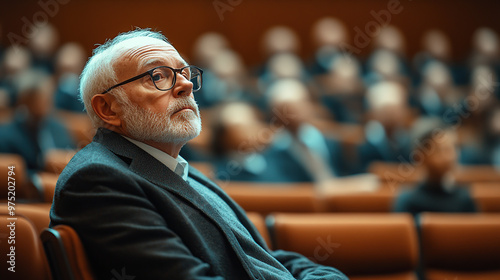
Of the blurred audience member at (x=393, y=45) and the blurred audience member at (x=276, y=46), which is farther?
the blurred audience member at (x=393, y=45)

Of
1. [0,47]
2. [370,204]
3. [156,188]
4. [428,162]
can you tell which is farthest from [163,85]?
[0,47]

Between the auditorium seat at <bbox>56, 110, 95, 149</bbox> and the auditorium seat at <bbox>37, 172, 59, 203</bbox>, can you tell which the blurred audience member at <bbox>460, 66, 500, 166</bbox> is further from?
the auditorium seat at <bbox>37, 172, 59, 203</bbox>

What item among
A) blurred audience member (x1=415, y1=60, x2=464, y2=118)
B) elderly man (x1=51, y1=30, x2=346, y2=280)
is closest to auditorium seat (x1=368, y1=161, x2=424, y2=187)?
elderly man (x1=51, y1=30, x2=346, y2=280)

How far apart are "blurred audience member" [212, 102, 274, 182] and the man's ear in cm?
99

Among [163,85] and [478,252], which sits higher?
[163,85]

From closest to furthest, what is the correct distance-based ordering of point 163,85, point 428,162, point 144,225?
point 144,225 < point 163,85 < point 428,162

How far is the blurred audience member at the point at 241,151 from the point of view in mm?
1825

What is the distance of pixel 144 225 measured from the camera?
607 mm

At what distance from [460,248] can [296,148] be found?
3.09 feet

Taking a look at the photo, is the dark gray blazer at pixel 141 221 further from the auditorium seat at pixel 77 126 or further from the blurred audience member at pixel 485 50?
the blurred audience member at pixel 485 50

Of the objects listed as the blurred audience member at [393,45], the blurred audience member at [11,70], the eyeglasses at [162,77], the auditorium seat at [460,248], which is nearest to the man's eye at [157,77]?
the eyeglasses at [162,77]

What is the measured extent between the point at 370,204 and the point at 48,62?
99.5 inches

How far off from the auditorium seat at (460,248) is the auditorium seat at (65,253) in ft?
2.78

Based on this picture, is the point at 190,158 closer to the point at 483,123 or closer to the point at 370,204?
the point at 370,204
